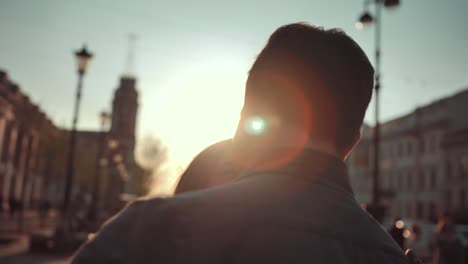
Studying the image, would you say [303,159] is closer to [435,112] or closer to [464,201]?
[464,201]

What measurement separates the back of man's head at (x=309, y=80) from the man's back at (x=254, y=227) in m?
0.13

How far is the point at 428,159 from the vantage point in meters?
55.8

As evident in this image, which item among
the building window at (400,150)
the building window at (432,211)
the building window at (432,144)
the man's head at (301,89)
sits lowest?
the building window at (432,211)

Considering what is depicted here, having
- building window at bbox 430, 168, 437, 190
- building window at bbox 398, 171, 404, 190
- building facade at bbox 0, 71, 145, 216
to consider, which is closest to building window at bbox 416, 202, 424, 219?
building window at bbox 430, 168, 437, 190

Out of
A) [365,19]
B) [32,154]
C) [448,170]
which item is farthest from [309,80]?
[32,154]

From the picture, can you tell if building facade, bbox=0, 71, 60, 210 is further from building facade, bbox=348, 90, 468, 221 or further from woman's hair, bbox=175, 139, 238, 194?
woman's hair, bbox=175, 139, 238, 194

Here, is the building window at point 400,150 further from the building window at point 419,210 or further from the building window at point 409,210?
the building window at point 419,210

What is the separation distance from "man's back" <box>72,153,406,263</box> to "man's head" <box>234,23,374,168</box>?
0.10m

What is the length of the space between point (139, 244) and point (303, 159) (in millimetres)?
459

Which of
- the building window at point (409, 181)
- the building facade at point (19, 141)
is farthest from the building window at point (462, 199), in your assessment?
the building facade at point (19, 141)

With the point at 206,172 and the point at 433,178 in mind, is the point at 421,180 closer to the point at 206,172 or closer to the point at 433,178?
the point at 433,178

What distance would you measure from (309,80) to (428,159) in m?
57.4

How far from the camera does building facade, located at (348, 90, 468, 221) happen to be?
49.9 metres

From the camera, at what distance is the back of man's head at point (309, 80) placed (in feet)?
4.87
